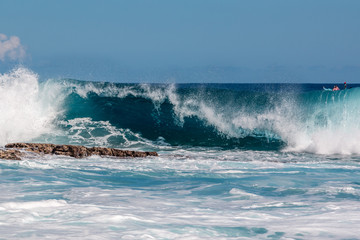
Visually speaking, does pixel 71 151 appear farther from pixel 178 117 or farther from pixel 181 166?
pixel 178 117

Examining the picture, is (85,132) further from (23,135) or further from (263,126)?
(263,126)

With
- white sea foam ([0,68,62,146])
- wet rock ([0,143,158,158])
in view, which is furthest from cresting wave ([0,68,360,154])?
wet rock ([0,143,158,158])

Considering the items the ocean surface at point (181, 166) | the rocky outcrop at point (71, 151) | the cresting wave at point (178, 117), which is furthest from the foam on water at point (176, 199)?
the cresting wave at point (178, 117)

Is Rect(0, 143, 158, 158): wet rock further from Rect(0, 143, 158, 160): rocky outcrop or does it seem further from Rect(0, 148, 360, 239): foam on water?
Rect(0, 148, 360, 239): foam on water

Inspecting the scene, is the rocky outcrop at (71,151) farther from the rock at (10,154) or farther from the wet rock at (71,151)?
the rock at (10,154)

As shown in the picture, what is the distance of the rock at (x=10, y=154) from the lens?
1074 cm

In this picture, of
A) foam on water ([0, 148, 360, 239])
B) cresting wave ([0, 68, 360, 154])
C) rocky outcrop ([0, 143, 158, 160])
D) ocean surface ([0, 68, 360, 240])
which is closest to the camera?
foam on water ([0, 148, 360, 239])

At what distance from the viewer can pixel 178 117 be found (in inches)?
845

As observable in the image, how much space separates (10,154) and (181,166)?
3870 mm

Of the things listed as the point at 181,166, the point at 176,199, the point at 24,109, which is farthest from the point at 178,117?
the point at 176,199

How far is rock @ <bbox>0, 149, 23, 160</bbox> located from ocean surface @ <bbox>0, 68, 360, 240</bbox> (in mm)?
282

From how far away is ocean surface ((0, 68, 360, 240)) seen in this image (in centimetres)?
529

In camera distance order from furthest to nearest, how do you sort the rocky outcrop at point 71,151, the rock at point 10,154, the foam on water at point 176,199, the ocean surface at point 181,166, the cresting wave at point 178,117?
the cresting wave at point 178,117
the rocky outcrop at point 71,151
the rock at point 10,154
the ocean surface at point 181,166
the foam on water at point 176,199

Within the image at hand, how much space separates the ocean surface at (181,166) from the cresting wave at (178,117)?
0.06 m
